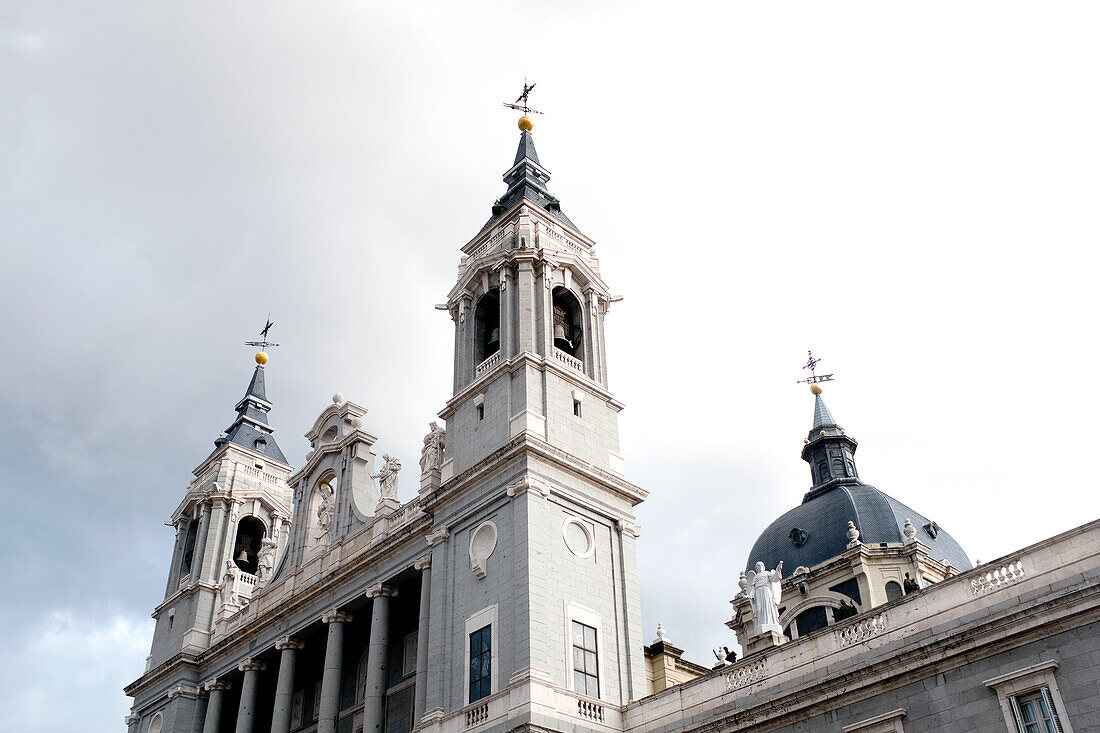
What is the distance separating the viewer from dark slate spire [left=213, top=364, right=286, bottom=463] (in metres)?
54.2

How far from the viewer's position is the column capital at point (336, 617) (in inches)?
1446

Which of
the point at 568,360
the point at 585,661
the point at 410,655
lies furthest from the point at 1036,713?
the point at 410,655

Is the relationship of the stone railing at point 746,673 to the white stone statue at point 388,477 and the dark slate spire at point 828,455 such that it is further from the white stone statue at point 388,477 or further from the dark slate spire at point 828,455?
the dark slate spire at point 828,455

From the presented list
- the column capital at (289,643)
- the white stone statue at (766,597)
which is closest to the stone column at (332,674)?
the column capital at (289,643)

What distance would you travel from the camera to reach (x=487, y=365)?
114ft

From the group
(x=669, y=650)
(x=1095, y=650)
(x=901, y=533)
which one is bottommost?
→ (x=1095, y=650)

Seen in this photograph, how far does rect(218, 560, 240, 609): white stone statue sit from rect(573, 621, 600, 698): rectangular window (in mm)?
22806

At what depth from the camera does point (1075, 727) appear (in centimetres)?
1891

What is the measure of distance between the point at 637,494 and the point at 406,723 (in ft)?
35.0

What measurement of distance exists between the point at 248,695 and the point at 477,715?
52.2 ft

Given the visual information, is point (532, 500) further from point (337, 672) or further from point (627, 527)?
point (337, 672)

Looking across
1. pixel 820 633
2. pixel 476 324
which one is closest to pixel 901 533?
pixel 476 324

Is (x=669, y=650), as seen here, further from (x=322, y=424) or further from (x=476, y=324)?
(x=322, y=424)

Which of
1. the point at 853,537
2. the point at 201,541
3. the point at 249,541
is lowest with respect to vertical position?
the point at 201,541
